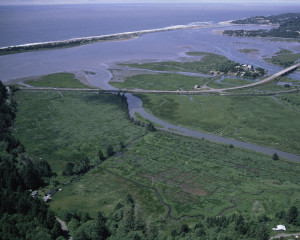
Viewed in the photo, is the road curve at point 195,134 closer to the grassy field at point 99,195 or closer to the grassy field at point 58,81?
the grassy field at point 99,195

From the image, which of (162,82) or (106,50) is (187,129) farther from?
(106,50)

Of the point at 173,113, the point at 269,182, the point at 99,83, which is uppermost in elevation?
the point at 99,83

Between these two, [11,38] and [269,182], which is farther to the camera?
[11,38]

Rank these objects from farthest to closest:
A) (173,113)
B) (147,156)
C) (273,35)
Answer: (273,35)
(173,113)
(147,156)

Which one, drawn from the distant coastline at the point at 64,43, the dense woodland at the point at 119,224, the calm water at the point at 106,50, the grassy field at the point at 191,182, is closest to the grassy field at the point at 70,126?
the grassy field at the point at 191,182

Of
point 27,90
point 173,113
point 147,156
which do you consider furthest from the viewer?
point 27,90

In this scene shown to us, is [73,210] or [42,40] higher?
[42,40]

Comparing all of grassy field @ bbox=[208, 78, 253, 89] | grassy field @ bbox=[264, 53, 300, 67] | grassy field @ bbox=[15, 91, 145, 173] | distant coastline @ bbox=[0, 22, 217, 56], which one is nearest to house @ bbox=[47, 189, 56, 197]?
grassy field @ bbox=[15, 91, 145, 173]

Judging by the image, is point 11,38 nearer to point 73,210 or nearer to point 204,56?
point 204,56

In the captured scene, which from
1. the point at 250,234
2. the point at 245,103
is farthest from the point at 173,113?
the point at 250,234
